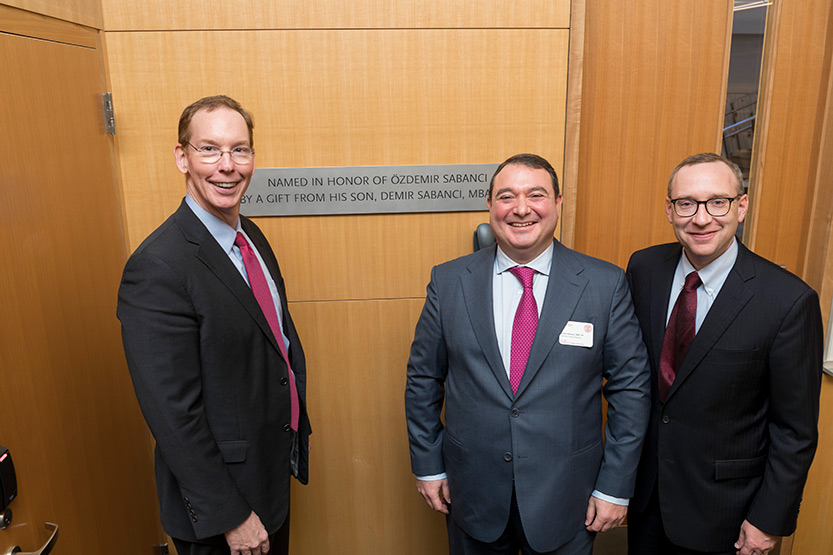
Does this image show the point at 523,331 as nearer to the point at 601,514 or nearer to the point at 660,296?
the point at 660,296

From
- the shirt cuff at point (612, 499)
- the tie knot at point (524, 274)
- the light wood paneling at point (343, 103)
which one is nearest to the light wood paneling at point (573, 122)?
the light wood paneling at point (343, 103)

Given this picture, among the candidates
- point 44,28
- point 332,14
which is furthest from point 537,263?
point 44,28

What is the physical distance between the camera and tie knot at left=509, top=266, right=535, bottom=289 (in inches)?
75.0

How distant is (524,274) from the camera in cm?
191

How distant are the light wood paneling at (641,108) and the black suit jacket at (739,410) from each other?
33.9 inches

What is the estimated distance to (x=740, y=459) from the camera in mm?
1837

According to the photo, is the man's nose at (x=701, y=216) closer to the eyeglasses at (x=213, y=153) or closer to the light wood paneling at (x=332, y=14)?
the light wood paneling at (x=332, y=14)

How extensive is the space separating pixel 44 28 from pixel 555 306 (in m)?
1.86

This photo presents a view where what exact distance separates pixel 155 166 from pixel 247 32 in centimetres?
67

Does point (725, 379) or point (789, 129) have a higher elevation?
point (789, 129)

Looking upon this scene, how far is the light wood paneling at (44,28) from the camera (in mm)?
1662

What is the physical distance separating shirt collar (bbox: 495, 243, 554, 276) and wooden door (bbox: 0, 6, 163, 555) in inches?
57.3

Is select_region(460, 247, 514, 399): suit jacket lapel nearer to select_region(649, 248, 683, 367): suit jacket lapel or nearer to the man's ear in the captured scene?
select_region(649, 248, 683, 367): suit jacket lapel

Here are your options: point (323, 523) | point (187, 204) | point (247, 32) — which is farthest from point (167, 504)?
point (247, 32)
